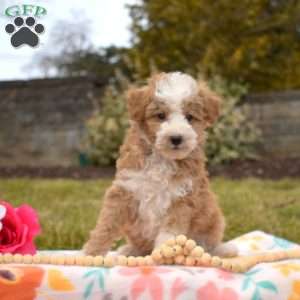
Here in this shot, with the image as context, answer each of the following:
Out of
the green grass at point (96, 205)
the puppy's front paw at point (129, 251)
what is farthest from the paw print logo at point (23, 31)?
the green grass at point (96, 205)

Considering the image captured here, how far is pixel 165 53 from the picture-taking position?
12.3 metres

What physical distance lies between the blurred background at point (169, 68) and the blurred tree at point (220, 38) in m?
0.02

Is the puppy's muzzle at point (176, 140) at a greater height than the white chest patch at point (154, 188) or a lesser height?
greater

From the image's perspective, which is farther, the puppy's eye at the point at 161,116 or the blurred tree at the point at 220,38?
the blurred tree at the point at 220,38

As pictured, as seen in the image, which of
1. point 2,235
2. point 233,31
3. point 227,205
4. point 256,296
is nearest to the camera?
point 256,296

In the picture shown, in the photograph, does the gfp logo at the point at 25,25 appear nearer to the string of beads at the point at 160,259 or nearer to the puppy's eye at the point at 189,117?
the puppy's eye at the point at 189,117

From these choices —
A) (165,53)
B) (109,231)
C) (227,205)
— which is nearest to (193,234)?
(109,231)

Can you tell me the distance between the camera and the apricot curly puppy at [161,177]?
3.00 meters

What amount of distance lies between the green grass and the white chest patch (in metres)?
1.75

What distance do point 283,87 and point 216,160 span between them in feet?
13.2

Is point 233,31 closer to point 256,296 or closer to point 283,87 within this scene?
point 283,87

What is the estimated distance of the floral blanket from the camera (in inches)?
96.6

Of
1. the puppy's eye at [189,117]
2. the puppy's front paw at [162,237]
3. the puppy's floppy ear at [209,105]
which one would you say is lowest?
the puppy's front paw at [162,237]

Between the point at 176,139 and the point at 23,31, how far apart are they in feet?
2.72
